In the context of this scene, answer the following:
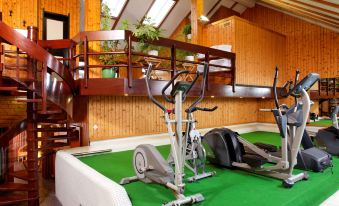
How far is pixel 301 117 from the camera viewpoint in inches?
132

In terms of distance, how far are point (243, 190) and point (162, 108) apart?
5.06ft

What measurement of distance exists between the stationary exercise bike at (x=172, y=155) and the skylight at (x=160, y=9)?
8549 mm

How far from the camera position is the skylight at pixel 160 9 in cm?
1084

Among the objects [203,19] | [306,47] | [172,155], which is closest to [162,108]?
[172,155]

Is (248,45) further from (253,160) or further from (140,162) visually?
(140,162)

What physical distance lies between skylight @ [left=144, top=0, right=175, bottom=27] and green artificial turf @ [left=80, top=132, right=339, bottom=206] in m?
8.61

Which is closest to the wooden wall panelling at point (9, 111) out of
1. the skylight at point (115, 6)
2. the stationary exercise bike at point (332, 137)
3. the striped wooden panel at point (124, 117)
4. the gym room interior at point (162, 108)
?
the gym room interior at point (162, 108)

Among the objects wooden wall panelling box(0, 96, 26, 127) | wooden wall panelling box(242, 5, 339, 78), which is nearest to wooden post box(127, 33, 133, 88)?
wooden wall panelling box(0, 96, 26, 127)

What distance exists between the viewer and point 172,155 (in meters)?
3.23

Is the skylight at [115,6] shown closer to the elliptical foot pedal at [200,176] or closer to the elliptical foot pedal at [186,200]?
the elliptical foot pedal at [200,176]

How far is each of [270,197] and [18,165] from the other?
24.7ft

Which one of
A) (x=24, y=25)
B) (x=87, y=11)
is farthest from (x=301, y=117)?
(x=24, y=25)

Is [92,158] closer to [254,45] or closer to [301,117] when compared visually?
[301,117]

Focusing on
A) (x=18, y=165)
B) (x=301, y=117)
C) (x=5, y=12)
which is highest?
(x=5, y=12)
